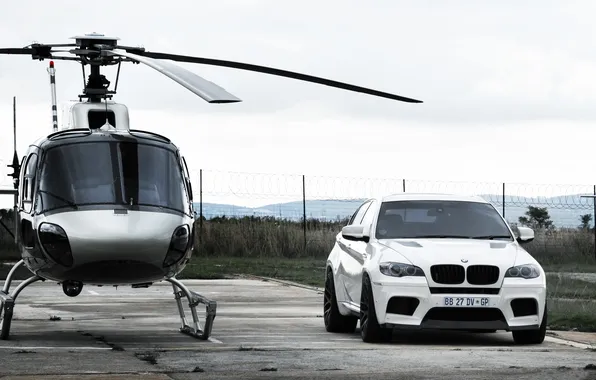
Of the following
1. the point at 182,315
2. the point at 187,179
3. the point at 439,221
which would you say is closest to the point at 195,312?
the point at 182,315

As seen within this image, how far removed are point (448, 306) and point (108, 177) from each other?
393 centimetres

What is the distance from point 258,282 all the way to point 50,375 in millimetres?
17903

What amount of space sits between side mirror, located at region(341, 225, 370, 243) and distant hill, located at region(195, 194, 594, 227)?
86.4 feet

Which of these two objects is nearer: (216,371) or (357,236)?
(216,371)

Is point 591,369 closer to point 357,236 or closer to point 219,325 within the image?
point 357,236

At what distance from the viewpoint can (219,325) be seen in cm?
1747

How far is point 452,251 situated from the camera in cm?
1445

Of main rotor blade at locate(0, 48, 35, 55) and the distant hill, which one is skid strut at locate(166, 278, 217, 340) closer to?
main rotor blade at locate(0, 48, 35, 55)

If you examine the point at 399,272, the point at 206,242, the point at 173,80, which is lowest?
the point at 206,242

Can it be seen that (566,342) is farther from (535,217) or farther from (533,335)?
(535,217)

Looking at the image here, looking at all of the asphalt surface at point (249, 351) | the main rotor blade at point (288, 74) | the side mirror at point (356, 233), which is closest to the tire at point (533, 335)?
the asphalt surface at point (249, 351)

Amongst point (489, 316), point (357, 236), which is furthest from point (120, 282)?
A: point (489, 316)

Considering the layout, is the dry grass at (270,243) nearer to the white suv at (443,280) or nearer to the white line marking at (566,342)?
the white line marking at (566,342)

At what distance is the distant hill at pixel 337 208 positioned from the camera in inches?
1631
